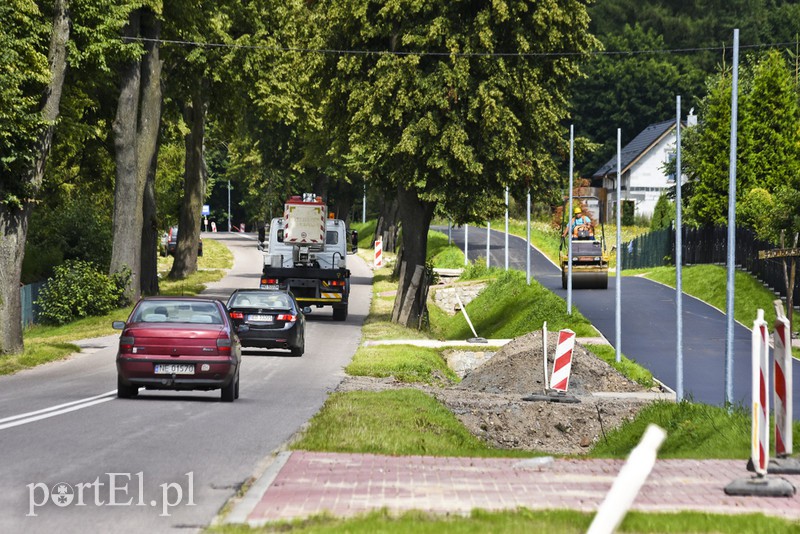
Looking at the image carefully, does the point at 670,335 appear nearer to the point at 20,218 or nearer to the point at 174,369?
the point at 20,218

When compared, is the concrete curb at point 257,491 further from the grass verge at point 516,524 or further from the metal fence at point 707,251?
the metal fence at point 707,251

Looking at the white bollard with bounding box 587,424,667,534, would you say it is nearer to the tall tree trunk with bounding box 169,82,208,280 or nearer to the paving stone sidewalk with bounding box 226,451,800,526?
the paving stone sidewalk with bounding box 226,451,800,526

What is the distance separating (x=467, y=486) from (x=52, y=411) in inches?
330

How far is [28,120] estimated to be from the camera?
94.5ft

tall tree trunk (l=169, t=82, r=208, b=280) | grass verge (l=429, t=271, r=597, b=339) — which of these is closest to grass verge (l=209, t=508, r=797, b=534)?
grass verge (l=429, t=271, r=597, b=339)

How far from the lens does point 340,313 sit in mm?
46625

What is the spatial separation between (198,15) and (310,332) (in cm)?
1221

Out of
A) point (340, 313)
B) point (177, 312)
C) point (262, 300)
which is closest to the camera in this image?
point (177, 312)

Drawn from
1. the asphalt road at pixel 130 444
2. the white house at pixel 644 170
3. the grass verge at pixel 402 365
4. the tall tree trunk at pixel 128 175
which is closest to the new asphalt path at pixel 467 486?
the asphalt road at pixel 130 444

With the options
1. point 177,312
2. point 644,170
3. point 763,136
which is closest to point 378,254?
point 763,136

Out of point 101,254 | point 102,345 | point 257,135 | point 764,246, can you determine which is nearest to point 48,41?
point 102,345

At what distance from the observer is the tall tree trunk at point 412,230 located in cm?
4516

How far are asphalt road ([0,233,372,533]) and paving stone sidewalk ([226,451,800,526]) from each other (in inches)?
19.0

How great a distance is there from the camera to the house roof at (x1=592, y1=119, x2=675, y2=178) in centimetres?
11544
